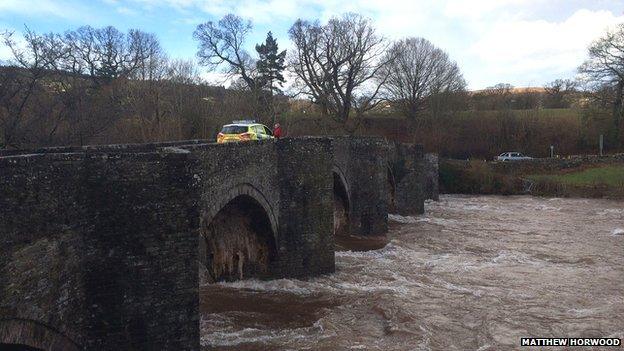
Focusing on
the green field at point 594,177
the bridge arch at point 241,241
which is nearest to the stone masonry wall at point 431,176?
the green field at point 594,177

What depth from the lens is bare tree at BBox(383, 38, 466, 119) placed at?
160 feet

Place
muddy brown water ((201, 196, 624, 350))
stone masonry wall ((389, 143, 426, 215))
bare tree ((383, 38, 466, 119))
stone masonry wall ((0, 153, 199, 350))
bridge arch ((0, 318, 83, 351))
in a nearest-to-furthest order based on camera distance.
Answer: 1. bridge arch ((0, 318, 83, 351))
2. stone masonry wall ((0, 153, 199, 350))
3. muddy brown water ((201, 196, 624, 350))
4. stone masonry wall ((389, 143, 426, 215))
5. bare tree ((383, 38, 466, 119))

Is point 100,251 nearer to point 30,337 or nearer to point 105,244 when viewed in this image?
point 105,244

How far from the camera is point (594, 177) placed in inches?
1650

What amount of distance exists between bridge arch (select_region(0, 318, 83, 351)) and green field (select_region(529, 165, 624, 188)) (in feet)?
134

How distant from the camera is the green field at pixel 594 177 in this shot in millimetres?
40812

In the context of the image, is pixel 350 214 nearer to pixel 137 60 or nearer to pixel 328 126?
pixel 328 126

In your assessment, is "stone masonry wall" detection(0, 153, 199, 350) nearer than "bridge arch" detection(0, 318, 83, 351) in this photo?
No

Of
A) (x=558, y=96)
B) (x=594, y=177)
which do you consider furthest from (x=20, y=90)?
(x=558, y=96)

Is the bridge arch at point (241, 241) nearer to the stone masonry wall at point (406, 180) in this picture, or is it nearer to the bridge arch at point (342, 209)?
the bridge arch at point (342, 209)

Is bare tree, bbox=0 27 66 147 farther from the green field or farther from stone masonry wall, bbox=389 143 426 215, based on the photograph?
the green field

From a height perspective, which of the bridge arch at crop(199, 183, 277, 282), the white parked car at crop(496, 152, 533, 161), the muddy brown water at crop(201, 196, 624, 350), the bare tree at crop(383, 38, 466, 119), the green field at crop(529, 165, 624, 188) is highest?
the bare tree at crop(383, 38, 466, 119)

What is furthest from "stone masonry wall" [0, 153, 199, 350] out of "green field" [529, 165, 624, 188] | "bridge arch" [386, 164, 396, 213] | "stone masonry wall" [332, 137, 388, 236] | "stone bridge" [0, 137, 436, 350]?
"green field" [529, 165, 624, 188]

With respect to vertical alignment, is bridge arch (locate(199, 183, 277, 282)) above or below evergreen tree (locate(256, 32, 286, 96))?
below
